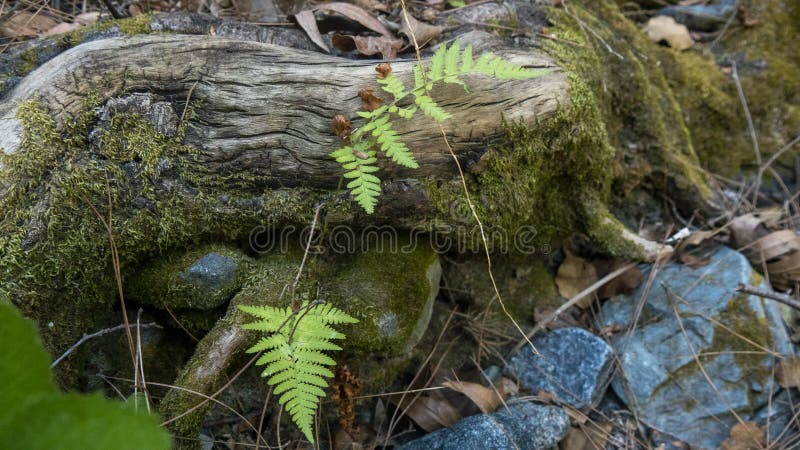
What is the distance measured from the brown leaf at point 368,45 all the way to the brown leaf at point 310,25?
0.07 metres

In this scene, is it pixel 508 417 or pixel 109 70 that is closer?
pixel 109 70

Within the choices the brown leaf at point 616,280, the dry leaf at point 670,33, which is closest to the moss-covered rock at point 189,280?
the brown leaf at point 616,280

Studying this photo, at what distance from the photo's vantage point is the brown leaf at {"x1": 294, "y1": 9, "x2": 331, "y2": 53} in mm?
3057

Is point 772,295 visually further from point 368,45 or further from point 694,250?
point 368,45

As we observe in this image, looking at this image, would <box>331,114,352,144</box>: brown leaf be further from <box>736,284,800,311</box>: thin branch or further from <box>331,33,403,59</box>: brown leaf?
<box>736,284,800,311</box>: thin branch

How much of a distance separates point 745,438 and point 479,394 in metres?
1.48

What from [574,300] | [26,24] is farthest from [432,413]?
[26,24]

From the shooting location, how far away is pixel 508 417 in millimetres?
2754

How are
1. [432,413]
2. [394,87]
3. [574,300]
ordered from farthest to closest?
[574,300] → [432,413] → [394,87]

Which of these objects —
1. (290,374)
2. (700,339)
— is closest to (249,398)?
(290,374)

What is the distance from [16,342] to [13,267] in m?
1.71

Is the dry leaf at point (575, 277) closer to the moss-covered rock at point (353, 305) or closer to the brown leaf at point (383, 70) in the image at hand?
the moss-covered rock at point (353, 305)

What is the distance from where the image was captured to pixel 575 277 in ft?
11.5

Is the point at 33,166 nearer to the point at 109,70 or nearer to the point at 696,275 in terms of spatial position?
the point at 109,70
